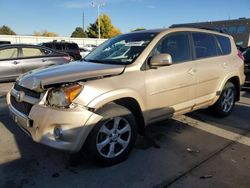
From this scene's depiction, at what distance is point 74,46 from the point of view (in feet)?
59.7

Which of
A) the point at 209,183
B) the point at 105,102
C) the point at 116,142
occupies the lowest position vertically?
the point at 209,183

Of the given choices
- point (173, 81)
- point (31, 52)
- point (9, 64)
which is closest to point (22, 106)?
point (173, 81)

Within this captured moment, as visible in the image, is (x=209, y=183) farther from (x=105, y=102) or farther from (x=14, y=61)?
(x=14, y=61)

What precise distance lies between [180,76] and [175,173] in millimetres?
1587

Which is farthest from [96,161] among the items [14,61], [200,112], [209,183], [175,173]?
[14,61]

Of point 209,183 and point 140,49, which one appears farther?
point 140,49

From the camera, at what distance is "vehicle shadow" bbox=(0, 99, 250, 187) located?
331 cm

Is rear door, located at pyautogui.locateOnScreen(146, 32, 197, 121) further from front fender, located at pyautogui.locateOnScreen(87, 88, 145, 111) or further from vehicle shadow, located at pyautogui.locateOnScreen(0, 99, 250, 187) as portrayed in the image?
vehicle shadow, located at pyautogui.locateOnScreen(0, 99, 250, 187)

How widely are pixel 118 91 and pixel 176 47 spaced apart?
1531 millimetres

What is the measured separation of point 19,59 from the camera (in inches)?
371

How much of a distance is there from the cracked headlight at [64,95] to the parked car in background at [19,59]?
6505 mm

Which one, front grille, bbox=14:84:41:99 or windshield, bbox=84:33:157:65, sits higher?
windshield, bbox=84:33:157:65

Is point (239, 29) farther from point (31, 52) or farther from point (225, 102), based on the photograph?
point (225, 102)

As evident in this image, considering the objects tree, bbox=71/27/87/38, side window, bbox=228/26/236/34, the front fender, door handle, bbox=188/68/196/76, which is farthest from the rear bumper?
tree, bbox=71/27/87/38
